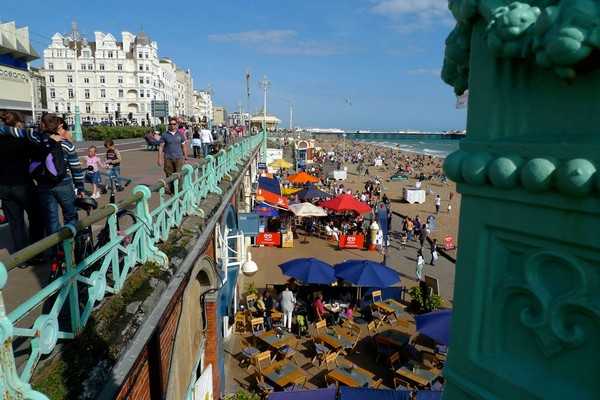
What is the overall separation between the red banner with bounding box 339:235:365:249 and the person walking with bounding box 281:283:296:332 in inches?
346

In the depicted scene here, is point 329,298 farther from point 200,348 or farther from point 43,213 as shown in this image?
point 43,213

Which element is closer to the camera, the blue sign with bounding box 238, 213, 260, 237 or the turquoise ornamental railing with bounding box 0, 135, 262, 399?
the turquoise ornamental railing with bounding box 0, 135, 262, 399

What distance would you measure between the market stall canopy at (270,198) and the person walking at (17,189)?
47.4 feet

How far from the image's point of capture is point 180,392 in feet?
17.6

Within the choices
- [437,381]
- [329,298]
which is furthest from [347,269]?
[437,381]

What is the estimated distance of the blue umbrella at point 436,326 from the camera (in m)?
9.08

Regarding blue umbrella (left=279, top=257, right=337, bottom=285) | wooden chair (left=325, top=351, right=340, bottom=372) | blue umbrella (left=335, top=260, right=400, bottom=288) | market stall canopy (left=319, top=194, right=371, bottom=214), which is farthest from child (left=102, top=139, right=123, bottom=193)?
market stall canopy (left=319, top=194, right=371, bottom=214)

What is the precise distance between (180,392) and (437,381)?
6.73 meters

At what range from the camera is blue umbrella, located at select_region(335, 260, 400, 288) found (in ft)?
40.1

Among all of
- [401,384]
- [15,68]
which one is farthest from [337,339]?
[15,68]

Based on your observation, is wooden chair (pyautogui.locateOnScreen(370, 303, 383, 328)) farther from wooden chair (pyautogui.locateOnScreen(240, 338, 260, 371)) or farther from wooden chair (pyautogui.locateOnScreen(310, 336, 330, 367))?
wooden chair (pyautogui.locateOnScreen(240, 338, 260, 371))

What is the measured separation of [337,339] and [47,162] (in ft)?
27.2

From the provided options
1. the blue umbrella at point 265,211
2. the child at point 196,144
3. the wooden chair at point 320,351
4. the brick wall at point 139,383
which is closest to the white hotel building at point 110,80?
the child at point 196,144

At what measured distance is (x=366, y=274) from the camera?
40.8ft
